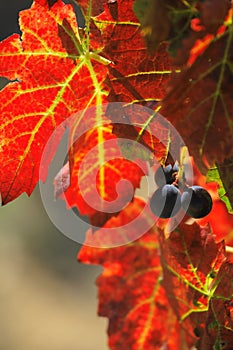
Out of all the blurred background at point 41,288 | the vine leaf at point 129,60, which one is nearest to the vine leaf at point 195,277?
the vine leaf at point 129,60

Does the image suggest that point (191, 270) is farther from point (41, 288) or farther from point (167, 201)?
point (41, 288)

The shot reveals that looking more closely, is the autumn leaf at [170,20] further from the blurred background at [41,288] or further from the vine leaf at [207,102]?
the blurred background at [41,288]

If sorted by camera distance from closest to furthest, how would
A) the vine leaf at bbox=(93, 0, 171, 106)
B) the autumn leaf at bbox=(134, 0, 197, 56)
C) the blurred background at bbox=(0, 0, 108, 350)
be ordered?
the autumn leaf at bbox=(134, 0, 197, 56)
the vine leaf at bbox=(93, 0, 171, 106)
the blurred background at bbox=(0, 0, 108, 350)

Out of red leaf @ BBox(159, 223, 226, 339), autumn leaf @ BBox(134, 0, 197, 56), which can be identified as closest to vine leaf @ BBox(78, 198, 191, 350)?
red leaf @ BBox(159, 223, 226, 339)

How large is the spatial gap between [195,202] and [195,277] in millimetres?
72

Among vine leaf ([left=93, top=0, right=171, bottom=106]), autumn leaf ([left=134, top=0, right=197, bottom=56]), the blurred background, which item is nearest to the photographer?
autumn leaf ([left=134, top=0, right=197, bottom=56])

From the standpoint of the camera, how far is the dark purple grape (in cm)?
69

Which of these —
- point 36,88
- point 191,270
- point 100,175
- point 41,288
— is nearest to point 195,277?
point 191,270

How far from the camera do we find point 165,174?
694 millimetres

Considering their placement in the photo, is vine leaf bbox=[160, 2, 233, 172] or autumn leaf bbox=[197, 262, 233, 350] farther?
autumn leaf bbox=[197, 262, 233, 350]

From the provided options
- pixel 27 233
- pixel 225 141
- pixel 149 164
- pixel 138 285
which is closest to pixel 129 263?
pixel 138 285

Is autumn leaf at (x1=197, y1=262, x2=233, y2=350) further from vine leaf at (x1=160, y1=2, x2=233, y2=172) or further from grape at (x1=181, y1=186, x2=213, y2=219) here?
vine leaf at (x1=160, y1=2, x2=233, y2=172)

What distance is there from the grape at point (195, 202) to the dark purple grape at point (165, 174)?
2cm

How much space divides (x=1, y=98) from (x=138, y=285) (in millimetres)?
230
